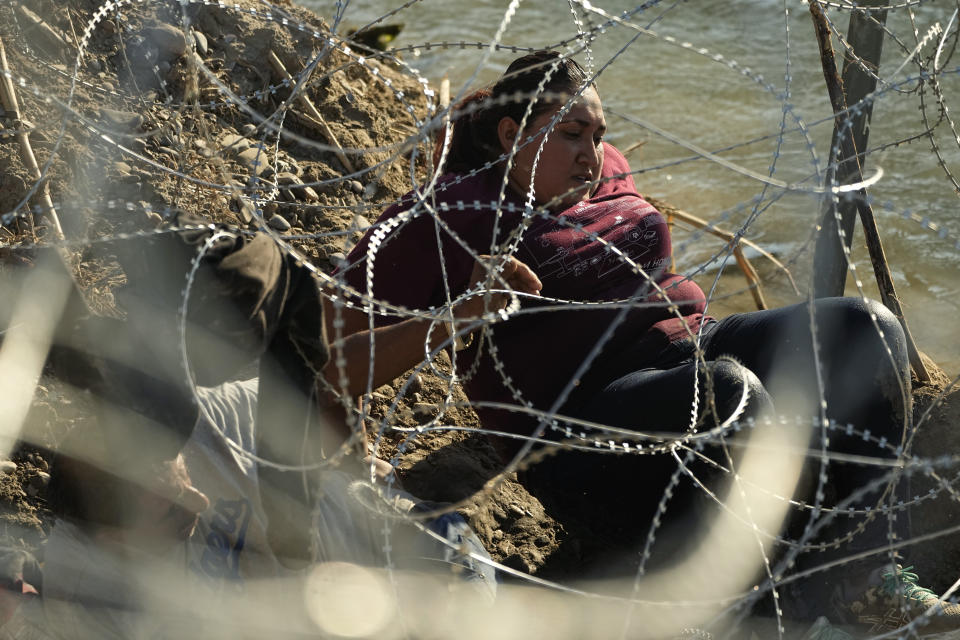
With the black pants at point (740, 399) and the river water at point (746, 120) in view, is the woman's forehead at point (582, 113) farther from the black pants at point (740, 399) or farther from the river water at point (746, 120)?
the black pants at point (740, 399)

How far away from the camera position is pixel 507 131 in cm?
258

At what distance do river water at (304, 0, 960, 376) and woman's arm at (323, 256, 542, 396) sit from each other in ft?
2.52

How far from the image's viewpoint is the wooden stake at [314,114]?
369 cm

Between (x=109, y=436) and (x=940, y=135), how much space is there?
5.56 m

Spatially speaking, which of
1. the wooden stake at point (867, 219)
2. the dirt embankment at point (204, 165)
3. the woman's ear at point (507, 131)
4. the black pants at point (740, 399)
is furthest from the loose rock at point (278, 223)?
the wooden stake at point (867, 219)

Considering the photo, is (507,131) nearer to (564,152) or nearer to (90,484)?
(564,152)

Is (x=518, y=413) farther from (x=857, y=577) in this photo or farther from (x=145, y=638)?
(x=145, y=638)

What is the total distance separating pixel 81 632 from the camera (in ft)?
5.43

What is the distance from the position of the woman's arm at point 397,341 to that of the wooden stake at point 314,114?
1.64 m

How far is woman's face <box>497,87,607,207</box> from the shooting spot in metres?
2.48

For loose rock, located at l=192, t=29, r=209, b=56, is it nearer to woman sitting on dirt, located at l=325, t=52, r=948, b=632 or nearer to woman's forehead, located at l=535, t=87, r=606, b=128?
woman sitting on dirt, located at l=325, t=52, r=948, b=632

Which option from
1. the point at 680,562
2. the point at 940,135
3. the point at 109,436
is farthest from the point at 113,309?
the point at 940,135

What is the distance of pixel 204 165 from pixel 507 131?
1154 mm

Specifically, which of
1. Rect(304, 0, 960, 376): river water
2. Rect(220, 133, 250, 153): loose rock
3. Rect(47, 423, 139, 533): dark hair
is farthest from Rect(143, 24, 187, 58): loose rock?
Rect(47, 423, 139, 533): dark hair
